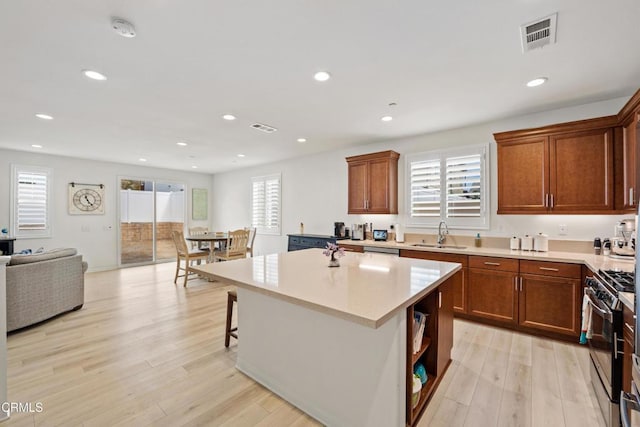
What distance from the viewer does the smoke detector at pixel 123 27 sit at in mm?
1804

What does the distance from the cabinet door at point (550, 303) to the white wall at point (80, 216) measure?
8016mm

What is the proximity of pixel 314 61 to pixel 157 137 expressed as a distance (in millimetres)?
3435

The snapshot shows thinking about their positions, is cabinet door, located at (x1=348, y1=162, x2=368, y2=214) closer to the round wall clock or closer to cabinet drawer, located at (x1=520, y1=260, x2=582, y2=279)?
cabinet drawer, located at (x1=520, y1=260, x2=582, y2=279)

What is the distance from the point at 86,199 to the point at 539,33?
8.10 metres

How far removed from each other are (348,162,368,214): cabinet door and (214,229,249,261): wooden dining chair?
2.24 metres

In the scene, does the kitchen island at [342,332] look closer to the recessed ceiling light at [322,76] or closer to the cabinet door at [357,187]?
the recessed ceiling light at [322,76]

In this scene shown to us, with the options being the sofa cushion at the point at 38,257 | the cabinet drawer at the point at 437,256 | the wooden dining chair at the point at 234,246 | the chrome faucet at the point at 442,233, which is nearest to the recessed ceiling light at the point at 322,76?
the cabinet drawer at the point at 437,256

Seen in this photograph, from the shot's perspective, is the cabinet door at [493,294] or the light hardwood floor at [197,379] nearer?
the light hardwood floor at [197,379]

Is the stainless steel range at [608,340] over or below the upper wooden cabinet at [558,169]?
below

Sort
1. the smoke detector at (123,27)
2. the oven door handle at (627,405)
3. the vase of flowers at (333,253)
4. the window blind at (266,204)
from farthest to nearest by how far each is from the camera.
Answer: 1. the window blind at (266,204)
2. the vase of flowers at (333,253)
3. the smoke detector at (123,27)
4. the oven door handle at (627,405)

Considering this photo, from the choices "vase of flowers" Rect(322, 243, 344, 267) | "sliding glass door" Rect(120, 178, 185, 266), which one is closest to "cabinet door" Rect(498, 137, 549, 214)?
"vase of flowers" Rect(322, 243, 344, 267)

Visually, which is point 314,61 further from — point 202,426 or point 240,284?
point 202,426

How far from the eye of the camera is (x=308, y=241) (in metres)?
5.36

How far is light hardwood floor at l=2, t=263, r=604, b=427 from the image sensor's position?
1.88 m
